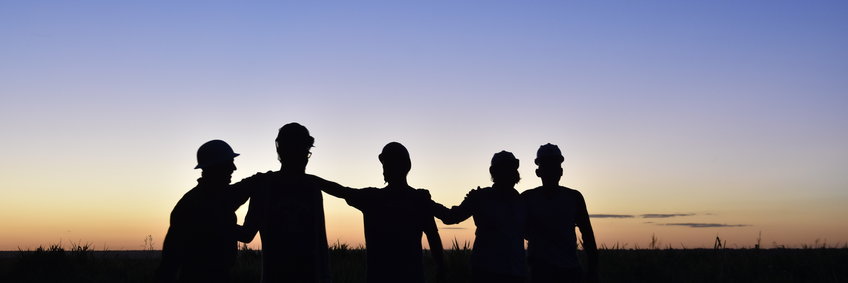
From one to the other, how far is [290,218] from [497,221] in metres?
1.93

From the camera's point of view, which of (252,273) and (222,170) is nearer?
(222,170)

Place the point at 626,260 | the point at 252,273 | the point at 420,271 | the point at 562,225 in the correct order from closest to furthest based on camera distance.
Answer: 1. the point at 420,271
2. the point at 562,225
3. the point at 252,273
4. the point at 626,260

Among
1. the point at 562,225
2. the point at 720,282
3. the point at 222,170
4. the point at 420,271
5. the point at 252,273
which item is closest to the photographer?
the point at 222,170

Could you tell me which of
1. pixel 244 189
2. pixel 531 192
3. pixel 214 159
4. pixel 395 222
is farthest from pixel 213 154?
pixel 531 192

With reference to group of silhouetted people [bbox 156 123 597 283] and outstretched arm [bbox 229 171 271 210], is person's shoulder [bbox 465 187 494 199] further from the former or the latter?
outstretched arm [bbox 229 171 271 210]

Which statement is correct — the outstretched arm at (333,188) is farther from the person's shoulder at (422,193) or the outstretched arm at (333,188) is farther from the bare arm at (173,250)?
the bare arm at (173,250)

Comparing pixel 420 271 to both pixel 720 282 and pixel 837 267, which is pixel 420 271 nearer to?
pixel 720 282

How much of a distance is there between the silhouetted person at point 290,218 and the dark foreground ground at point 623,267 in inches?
253

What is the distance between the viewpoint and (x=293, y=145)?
640 cm

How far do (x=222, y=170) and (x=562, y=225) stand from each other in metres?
3.15

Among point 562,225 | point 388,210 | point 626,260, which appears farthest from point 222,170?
point 626,260

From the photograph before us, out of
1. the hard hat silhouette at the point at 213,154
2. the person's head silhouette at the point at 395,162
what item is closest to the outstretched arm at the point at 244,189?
the hard hat silhouette at the point at 213,154

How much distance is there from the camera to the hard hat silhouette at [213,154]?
6.14 meters

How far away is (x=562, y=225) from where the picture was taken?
7.68 meters
